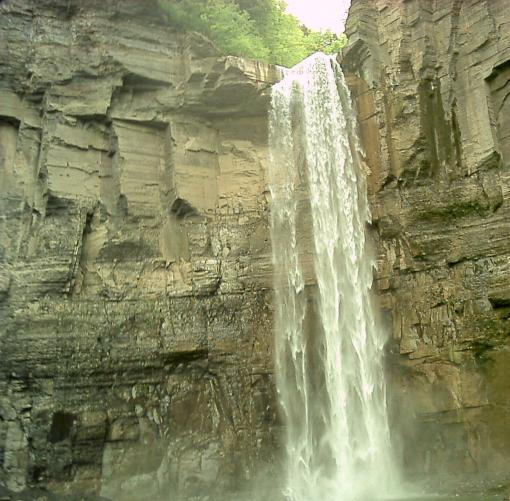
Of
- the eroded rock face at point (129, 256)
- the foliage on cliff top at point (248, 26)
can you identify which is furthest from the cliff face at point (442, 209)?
the foliage on cliff top at point (248, 26)

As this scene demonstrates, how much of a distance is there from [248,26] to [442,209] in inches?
443

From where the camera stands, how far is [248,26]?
22.7 meters

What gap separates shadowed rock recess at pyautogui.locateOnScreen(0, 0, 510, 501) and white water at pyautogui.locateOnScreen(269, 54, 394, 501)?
1.47ft

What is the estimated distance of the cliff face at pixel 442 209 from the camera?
14.0 metres

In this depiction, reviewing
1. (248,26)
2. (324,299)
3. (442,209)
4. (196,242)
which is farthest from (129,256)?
(248,26)

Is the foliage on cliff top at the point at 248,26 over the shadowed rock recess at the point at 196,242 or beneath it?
over

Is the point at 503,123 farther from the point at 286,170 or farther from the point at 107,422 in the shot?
the point at 107,422

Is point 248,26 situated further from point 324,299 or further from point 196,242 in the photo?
point 324,299

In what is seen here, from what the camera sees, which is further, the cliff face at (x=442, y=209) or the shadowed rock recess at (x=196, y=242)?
the shadowed rock recess at (x=196, y=242)

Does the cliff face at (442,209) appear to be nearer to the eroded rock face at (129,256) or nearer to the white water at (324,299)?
the white water at (324,299)

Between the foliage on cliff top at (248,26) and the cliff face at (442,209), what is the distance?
4.90m

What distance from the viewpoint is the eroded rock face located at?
14289 millimetres

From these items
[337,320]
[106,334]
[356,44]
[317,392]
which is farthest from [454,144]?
[106,334]

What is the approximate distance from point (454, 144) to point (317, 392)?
23.8 ft
